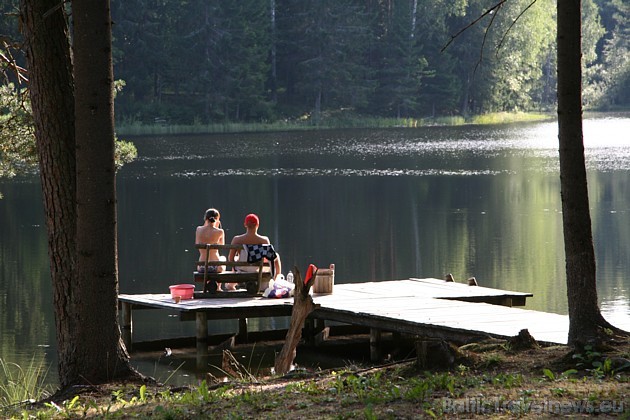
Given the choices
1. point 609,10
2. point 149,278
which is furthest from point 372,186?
point 609,10

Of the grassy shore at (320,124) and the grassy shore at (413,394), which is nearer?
the grassy shore at (413,394)

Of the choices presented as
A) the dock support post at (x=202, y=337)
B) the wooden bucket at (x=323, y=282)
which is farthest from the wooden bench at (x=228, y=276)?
the wooden bucket at (x=323, y=282)

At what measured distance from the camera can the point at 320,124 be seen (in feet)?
211

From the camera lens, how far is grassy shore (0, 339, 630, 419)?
16.9ft

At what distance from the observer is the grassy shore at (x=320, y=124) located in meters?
57.6

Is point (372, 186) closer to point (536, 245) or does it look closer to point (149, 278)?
point (536, 245)

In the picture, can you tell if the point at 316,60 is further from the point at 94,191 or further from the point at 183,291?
the point at 94,191

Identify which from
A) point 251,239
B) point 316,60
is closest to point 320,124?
point 316,60

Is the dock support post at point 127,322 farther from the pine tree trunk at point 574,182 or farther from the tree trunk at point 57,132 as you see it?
the pine tree trunk at point 574,182

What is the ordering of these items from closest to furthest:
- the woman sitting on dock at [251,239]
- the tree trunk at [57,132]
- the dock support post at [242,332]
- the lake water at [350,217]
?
the tree trunk at [57,132]
the woman sitting on dock at [251,239]
the dock support post at [242,332]
the lake water at [350,217]

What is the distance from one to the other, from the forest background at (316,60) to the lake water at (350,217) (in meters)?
13.8

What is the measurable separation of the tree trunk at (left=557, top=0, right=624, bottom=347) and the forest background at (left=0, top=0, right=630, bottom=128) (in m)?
51.8

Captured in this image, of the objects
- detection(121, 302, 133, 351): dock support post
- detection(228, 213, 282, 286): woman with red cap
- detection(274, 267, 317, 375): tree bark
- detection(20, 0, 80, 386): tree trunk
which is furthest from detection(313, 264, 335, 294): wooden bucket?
detection(20, 0, 80, 386): tree trunk

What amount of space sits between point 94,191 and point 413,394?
2446 millimetres
